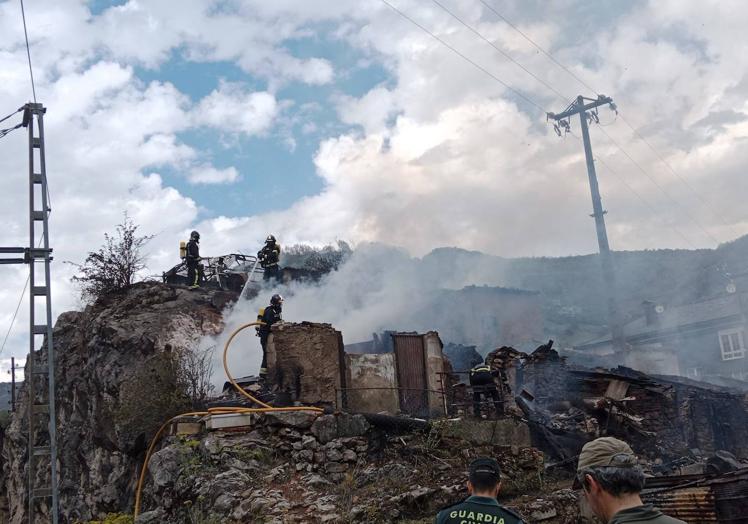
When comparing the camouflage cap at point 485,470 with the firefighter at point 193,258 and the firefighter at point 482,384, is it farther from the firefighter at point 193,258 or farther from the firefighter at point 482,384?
the firefighter at point 193,258

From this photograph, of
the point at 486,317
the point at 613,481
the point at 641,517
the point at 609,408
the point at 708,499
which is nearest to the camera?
the point at 641,517

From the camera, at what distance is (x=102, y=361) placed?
17.5 metres

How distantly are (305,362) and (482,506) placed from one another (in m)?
9.89

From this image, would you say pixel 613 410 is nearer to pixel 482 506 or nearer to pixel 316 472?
pixel 316 472

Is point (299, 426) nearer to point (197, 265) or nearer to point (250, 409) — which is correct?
point (250, 409)

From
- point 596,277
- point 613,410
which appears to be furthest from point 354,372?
point 596,277

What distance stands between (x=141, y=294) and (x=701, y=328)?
30067mm

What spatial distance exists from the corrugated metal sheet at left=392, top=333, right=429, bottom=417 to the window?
26270mm

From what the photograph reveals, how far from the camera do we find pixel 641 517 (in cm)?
266

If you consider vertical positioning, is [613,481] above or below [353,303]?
below

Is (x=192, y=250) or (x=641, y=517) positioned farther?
(x=192, y=250)

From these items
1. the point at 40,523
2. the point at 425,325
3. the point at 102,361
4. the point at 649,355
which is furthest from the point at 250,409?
the point at 649,355

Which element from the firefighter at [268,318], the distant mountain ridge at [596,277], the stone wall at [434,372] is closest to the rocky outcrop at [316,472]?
the firefighter at [268,318]

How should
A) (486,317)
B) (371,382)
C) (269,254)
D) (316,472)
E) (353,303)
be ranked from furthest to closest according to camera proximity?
(486,317) < (353,303) < (269,254) < (371,382) < (316,472)
